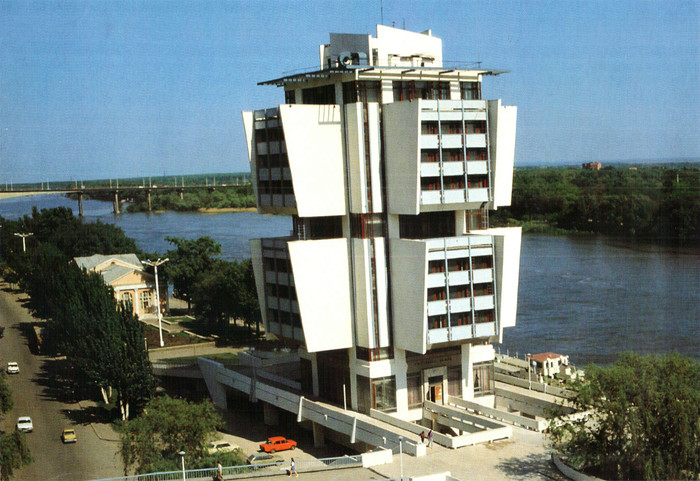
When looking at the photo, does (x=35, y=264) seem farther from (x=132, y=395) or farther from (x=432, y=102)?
(x=432, y=102)

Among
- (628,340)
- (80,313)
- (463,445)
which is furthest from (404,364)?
(628,340)

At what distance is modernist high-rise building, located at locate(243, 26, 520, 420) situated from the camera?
1683 cm

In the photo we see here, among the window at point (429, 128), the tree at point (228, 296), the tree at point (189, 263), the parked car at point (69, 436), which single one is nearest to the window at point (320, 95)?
the window at point (429, 128)

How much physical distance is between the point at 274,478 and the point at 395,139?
23.3 ft

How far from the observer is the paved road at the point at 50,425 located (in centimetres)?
1752

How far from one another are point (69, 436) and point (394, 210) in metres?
9.77

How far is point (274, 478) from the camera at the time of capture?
13.9 metres

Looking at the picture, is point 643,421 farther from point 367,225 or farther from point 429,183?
point 367,225

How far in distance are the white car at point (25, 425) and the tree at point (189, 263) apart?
15.0m

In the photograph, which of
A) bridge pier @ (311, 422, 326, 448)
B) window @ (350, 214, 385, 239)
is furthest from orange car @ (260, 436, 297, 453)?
window @ (350, 214, 385, 239)

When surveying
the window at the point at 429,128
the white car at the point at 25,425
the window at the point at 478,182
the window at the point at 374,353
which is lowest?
the white car at the point at 25,425

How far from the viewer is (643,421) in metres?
12.1

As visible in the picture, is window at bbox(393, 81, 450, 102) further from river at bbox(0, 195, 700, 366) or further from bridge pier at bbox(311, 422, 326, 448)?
river at bbox(0, 195, 700, 366)

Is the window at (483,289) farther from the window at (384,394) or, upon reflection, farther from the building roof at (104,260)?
the building roof at (104,260)
